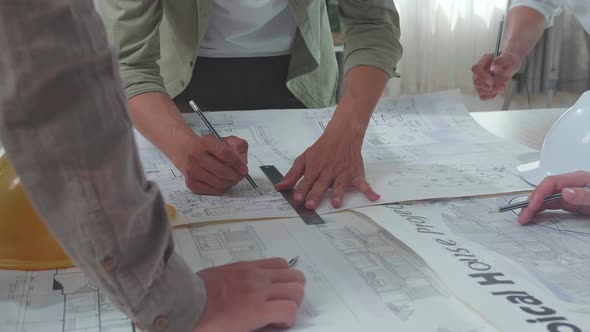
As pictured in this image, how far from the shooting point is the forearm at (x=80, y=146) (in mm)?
342

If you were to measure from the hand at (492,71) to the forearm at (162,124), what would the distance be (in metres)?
0.58

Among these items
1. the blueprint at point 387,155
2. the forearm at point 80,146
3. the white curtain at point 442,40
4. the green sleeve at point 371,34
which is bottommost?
the white curtain at point 442,40

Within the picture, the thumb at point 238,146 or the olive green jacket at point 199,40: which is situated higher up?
the olive green jacket at point 199,40

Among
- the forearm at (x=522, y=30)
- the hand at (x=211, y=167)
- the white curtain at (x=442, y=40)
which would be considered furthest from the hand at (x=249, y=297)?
the white curtain at (x=442, y=40)

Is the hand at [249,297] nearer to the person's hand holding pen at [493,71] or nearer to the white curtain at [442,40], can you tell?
the person's hand holding pen at [493,71]

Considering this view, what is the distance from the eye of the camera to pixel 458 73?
3.43m

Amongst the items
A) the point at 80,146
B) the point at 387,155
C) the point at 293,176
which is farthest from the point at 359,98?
the point at 80,146

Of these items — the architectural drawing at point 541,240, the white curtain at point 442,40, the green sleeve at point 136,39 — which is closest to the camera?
the architectural drawing at point 541,240

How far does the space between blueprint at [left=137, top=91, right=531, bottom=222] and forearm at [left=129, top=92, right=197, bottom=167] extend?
0.04m

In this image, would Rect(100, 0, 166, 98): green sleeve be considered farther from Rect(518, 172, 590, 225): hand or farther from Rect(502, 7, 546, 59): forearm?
Rect(502, 7, 546, 59): forearm

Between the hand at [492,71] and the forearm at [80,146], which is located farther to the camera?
the hand at [492,71]

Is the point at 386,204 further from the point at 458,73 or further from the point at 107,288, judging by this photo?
the point at 458,73

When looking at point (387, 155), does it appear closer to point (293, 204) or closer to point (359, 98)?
point (359, 98)

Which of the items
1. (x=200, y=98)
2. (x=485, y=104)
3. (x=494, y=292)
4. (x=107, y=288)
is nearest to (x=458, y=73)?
(x=485, y=104)
